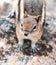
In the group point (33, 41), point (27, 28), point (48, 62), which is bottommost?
point (48, 62)

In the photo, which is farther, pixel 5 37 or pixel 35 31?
pixel 5 37

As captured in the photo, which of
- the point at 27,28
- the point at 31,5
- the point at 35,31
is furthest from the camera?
the point at 31,5

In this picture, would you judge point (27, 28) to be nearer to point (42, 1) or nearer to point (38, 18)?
point (38, 18)

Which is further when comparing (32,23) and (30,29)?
(32,23)

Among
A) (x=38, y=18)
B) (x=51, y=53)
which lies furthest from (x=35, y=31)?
(x=51, y=53)

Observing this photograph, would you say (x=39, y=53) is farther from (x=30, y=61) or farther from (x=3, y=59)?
(x=3, y=59)

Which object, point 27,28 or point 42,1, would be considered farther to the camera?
point 42,1

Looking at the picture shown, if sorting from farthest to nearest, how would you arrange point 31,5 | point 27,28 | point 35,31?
point 31,5 < point 35,31 < point 27,28

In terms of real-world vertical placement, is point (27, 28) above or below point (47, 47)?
above

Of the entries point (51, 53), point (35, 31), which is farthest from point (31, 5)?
point (51, 53)
